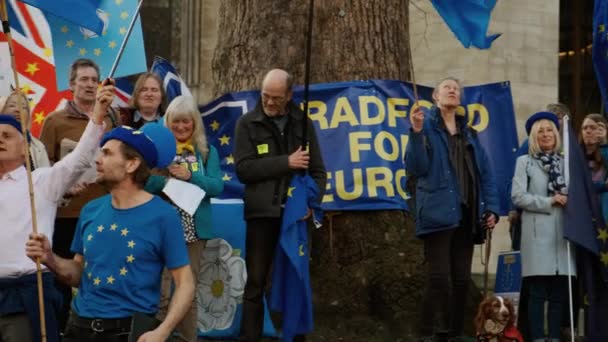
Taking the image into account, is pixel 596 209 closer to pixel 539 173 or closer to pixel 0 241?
pixel 539 173

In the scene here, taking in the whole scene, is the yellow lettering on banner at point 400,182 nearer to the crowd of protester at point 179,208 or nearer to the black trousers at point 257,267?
the crowd of protester at point 179,208

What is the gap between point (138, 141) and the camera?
19.5ft

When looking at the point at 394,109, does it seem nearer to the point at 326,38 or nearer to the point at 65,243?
the point at 326,38

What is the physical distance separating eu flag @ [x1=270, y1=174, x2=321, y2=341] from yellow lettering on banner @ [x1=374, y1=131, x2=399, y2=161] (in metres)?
1.81

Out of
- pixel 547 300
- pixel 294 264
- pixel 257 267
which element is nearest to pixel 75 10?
pixel 257 267

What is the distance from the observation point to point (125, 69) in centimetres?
1098

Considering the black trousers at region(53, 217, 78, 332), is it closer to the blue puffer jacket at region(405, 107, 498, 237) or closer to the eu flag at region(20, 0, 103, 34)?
the eu flag at region(20, 0, 103, 34)

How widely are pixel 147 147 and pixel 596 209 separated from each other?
4.53 meters

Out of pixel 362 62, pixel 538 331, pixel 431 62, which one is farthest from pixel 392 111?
pixel 431 62

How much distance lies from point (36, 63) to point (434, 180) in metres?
5.44

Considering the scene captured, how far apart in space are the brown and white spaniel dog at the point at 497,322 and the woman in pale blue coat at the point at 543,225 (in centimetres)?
58

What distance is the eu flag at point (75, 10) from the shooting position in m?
7.75

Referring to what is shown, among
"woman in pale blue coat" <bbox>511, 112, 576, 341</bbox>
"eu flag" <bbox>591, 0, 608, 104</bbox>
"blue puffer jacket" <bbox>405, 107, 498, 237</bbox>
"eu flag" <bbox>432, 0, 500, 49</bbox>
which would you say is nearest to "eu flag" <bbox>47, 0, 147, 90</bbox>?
"eu flag" <bbox>432, 0, 500, 49</bbox>

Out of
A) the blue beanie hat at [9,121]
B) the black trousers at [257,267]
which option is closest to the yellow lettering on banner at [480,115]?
the black trousers at [257,267]
